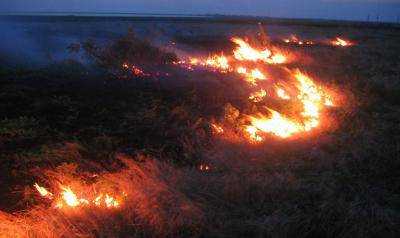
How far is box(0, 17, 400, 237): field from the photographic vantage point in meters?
5.74

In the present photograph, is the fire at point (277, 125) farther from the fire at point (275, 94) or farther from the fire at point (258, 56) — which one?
the fire at point (258, 56)

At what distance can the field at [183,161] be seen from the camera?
226 inches

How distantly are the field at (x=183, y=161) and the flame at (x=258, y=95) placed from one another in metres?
0.22

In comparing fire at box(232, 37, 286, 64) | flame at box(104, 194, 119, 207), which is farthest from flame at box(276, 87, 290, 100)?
flame at box(104, 194, 119, 207)

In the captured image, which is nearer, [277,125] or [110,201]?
[110,201]

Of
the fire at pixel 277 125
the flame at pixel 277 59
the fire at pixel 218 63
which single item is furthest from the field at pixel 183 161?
the flame at pixel 277 59

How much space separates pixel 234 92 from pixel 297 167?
18.9 ft

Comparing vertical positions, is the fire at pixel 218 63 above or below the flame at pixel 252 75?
above

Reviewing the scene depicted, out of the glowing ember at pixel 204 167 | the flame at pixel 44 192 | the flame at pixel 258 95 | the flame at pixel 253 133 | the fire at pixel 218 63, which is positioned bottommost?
the glowing ember at pixel 204 167

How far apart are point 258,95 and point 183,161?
5057 millimetres

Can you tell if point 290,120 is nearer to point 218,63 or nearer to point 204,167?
point 204,167

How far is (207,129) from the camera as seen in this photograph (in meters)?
9.50

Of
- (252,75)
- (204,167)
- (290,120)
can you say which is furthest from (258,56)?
(204,167)

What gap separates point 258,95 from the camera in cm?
1250
